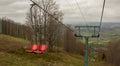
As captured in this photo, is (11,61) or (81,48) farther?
(81,48)

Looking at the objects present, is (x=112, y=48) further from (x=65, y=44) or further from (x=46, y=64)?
(x=46, y=64)

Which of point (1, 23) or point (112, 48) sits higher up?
point (1, 23)

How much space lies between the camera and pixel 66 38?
73.8 m

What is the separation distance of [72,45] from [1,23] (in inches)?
960

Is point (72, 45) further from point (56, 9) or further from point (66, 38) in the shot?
point (56, 9)

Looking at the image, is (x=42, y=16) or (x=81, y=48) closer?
(x=42, y=16)

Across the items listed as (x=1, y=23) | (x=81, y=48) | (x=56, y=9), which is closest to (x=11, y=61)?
(x=56, y=9)

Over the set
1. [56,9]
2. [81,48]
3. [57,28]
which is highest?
[56,9]

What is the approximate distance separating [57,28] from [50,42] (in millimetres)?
3413

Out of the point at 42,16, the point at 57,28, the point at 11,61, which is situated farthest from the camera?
the point at 57,28

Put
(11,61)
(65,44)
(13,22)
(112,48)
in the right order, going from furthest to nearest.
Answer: (13,22)
(65,44)
(112,48)
(11,61)

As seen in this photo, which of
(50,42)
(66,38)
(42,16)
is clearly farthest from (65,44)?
(42,16)

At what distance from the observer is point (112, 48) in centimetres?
6788

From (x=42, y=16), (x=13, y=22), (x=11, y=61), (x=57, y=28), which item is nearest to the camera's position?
(x=11, y=61)
